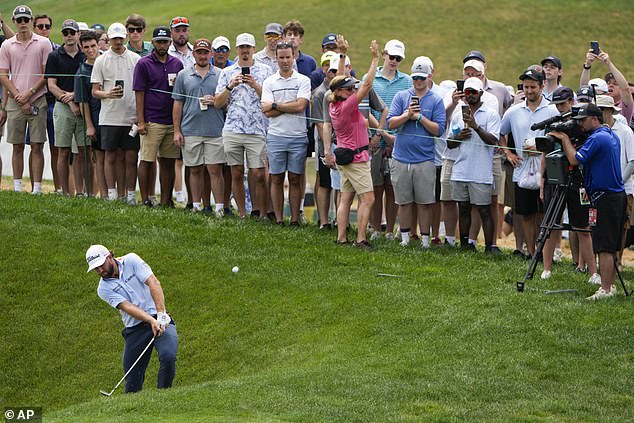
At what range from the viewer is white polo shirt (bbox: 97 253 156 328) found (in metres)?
12.7

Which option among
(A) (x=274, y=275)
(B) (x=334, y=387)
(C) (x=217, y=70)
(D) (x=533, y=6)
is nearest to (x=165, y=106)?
(C) (x=217, y=70)

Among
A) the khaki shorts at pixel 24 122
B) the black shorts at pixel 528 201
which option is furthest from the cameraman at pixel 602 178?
the khaki shorts at pixel 24 122

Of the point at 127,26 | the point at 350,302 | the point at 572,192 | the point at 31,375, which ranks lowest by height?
the point at 31,375

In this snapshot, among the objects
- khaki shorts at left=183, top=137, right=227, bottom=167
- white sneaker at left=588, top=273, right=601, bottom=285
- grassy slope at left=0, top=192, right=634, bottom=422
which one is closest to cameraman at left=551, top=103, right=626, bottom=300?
grassy slope at left=0, top=192, right=634, bottom=422

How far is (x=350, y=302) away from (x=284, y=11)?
47185mm

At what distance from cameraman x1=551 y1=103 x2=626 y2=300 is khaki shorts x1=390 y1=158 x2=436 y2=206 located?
10.5ft

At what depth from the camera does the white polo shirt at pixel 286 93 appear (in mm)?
17266

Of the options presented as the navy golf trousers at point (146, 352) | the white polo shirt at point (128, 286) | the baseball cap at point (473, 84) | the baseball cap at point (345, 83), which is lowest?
the navy golf trousers at point (146, 352)

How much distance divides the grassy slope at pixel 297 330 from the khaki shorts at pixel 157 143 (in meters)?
0.94

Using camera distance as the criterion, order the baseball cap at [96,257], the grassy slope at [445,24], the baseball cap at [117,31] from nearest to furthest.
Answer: the baseball cap at [96,257] → the baseball cap at [117,31] → the grassy slope at [445,24]

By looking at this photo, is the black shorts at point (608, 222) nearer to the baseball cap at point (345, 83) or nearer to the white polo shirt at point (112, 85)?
the baseball cap at point (345, 83)

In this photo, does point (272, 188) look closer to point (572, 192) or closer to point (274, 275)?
point (274, 275)

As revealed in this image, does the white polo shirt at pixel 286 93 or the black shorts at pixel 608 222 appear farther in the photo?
the white polo shirt at pixel 286 93

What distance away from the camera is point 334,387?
11.4 m
